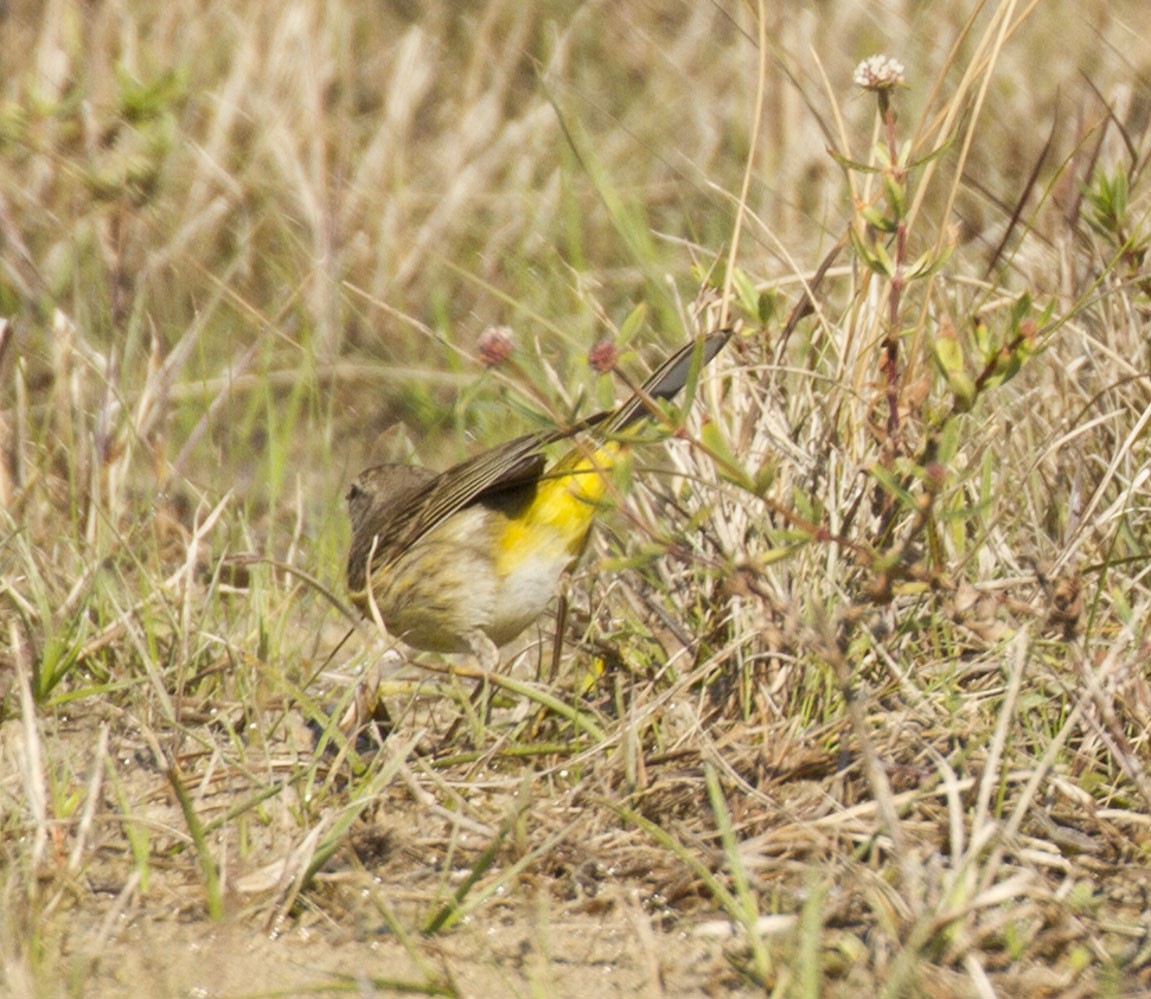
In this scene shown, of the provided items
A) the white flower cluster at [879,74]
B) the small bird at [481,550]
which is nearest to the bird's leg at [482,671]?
the small bird at [481,550]

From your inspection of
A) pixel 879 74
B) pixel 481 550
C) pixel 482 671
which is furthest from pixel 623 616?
pixel 879 74

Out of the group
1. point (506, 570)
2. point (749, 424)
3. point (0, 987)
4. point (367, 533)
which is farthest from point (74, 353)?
point (0, 987)

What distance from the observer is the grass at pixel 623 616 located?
3129mm

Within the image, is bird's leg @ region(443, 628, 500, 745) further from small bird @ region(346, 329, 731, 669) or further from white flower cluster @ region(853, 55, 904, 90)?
white flower cluster @ region(853, 55, 904, 90)

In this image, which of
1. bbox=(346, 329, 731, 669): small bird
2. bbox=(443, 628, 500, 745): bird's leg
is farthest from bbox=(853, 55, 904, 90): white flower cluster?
bbox=(443, 628, 500, 745): bird's leg

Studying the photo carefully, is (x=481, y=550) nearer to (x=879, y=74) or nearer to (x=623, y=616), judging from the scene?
(x=623, y=616)

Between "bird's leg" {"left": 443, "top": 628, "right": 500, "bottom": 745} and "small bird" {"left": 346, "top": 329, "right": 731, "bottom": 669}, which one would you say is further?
"small bird" {"left": 346, "top": 329, "right": 731, "bottom": 669}

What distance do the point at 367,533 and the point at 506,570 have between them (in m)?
0.57

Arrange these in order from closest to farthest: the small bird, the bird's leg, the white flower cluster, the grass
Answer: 1. the grass
2. the white flower cluster
3. the bird's leg
4. the small bird

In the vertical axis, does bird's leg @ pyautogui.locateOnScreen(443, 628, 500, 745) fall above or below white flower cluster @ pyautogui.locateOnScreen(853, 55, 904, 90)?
below

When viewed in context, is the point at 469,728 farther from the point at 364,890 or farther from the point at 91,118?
the point at 91,118

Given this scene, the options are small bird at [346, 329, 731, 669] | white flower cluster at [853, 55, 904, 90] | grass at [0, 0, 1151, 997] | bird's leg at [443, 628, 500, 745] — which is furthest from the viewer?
small bird at [346, 329, 731, 669]

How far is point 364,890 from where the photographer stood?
3344 millimetres

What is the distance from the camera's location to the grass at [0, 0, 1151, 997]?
10.3 feet
